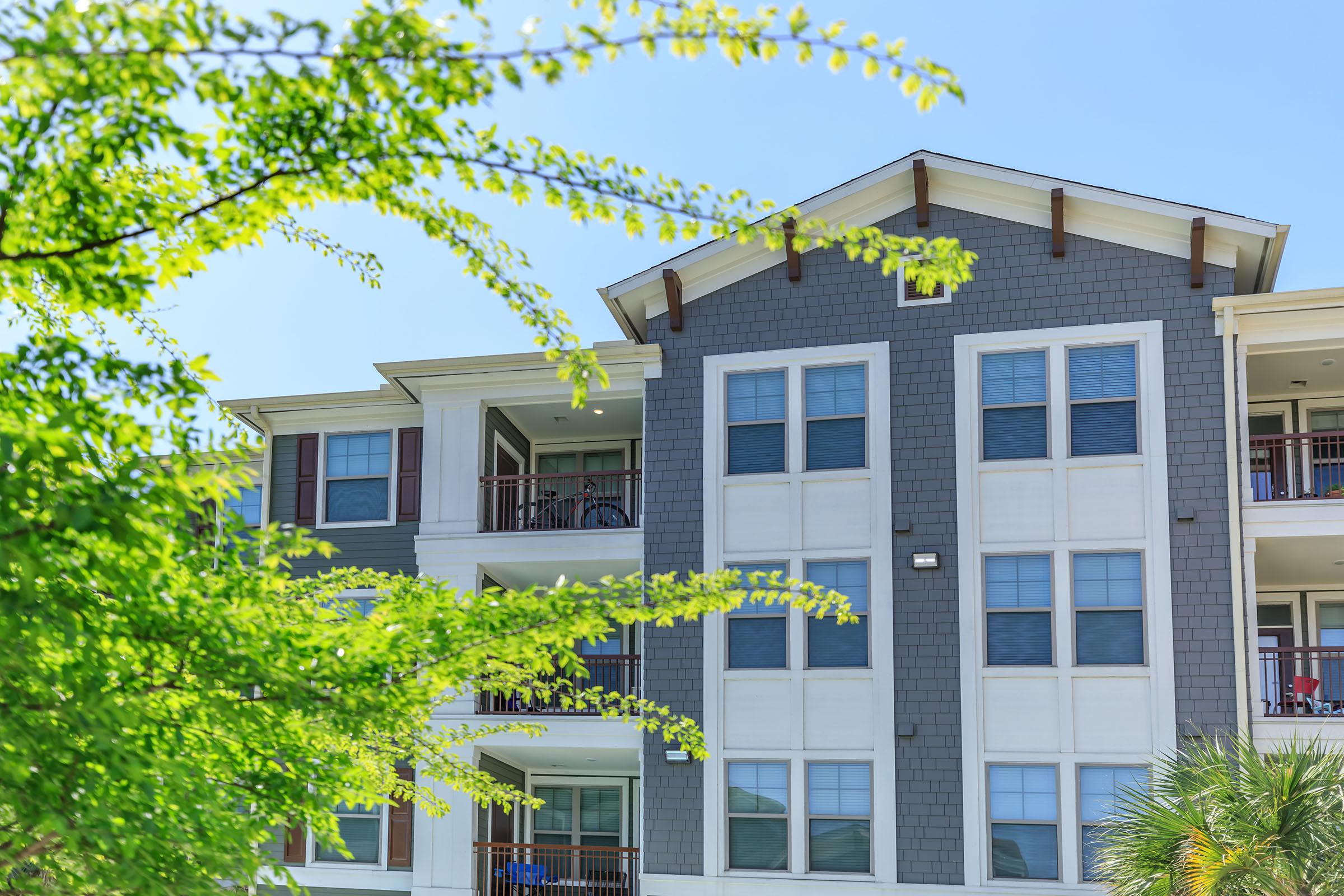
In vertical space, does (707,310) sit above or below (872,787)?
above

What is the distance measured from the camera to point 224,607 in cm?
578

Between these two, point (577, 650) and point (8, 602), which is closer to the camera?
point (8, 602)

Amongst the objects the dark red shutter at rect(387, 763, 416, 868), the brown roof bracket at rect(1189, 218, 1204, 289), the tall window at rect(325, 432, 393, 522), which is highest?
the brown roof bracket at rect(1189, 218, 1204, 289)

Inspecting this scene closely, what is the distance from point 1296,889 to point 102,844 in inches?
339

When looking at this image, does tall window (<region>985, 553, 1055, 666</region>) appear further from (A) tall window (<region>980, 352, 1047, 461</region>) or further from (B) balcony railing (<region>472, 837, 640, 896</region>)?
(B) balcony railing (<region>472, 837, 640, 896</region>)

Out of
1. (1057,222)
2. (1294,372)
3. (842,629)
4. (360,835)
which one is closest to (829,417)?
(842,629)

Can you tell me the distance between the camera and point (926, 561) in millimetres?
17203

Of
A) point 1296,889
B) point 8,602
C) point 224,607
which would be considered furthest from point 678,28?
point 1296,889

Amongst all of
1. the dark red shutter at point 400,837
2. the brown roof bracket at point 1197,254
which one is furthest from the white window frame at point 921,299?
the dark red shutter at point 400,837

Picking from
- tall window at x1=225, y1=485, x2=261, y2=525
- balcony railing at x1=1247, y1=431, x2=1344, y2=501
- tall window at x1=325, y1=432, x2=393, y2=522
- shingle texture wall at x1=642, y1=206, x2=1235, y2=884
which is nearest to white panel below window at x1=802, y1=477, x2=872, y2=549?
shingle texture wall at x1=642, y1=206, x2=1235, y2=884

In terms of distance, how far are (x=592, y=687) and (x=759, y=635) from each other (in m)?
2.56

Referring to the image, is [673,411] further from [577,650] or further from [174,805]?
[174,805]

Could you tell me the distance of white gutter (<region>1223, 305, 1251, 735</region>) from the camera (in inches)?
631

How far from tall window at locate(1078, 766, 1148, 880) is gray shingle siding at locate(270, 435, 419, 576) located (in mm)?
9837
